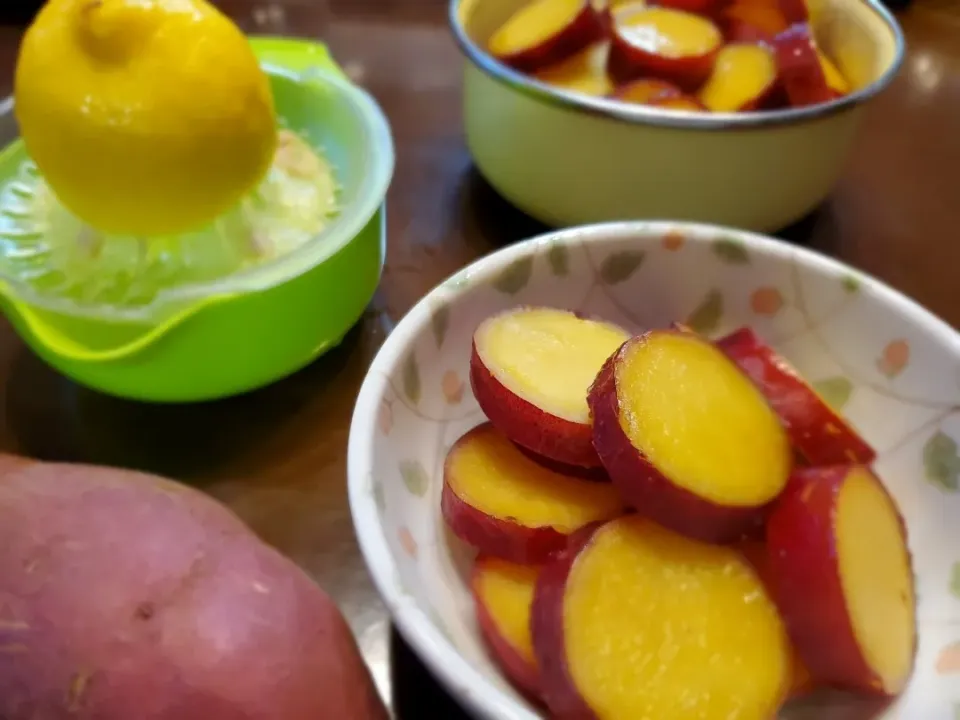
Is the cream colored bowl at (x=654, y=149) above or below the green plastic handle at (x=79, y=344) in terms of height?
above

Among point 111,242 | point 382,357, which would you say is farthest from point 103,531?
point 111,242

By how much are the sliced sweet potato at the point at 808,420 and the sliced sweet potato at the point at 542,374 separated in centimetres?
9

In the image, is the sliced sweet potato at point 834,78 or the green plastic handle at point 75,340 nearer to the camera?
the green plastic handle at point 75,340

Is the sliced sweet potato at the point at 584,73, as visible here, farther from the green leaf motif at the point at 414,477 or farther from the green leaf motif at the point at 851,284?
the green leaf motif at the point at 414,477

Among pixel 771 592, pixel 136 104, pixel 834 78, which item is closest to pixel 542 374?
pixel 771 592

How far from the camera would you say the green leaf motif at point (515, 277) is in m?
0.53

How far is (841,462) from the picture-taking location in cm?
49

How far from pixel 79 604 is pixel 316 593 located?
4.1 inches

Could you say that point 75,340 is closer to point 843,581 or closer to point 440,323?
point 440,323

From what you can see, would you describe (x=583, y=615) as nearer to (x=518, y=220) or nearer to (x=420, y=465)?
(x=420, y=465)

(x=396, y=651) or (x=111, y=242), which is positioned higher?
(x=111, y=242)

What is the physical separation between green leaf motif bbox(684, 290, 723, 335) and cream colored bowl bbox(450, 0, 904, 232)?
12 cm

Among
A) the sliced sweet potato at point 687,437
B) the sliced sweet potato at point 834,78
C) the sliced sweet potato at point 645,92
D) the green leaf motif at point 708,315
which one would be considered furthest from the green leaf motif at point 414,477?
the sliced sweet potato at point 834,78

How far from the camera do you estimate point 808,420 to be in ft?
1.59
